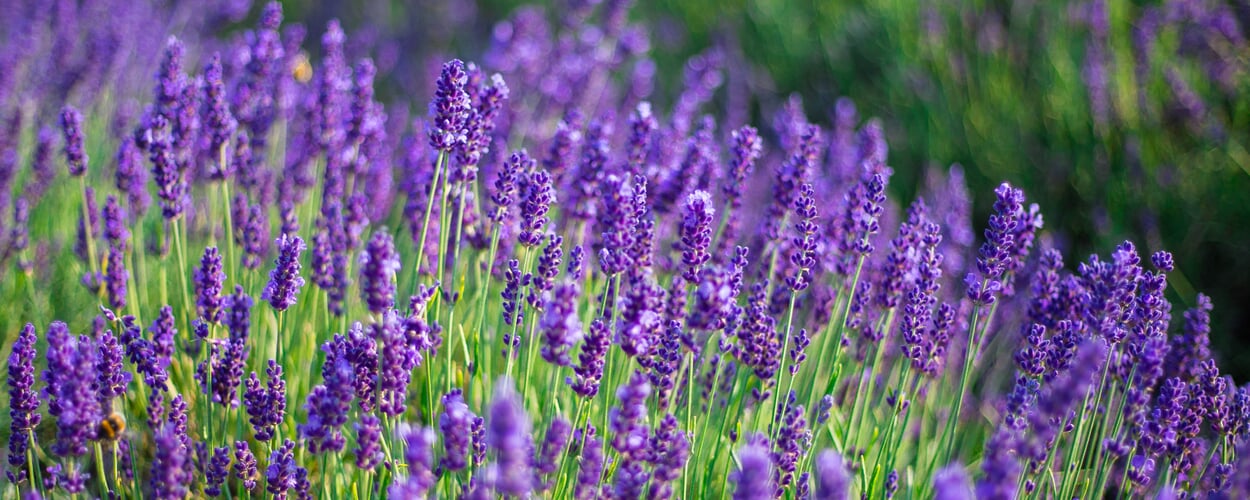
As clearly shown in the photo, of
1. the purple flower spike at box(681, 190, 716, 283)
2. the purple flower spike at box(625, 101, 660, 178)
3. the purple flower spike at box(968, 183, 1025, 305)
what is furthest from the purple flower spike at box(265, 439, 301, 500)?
the purple flower spike at box(968, 183, 1025, 305)

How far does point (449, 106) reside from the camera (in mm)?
2119

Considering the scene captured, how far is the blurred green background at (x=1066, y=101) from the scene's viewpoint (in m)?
4.22

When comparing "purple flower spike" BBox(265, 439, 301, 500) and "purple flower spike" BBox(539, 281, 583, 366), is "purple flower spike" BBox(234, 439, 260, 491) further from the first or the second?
"purple flower spike" BBox(539, 281, 583, 366)

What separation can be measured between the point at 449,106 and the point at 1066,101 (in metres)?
3.83

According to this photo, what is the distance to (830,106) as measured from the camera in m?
5.98

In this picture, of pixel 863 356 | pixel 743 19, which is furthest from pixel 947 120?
pixel 863 356

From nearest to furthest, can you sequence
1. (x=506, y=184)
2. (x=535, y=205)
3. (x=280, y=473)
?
(x=280, y=473)
(x=535, y=205)
(x=506, y=184)

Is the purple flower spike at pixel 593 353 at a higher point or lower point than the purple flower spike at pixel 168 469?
higher

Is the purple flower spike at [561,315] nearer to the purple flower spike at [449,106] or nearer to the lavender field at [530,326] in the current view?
the lavender field at [530,326]

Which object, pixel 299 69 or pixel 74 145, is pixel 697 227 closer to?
pixel 74 145

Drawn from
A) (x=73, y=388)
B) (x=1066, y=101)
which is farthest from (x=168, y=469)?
(x=1066, y=101)

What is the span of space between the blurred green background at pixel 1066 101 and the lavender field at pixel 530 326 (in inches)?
15.0

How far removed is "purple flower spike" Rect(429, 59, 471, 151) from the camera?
6.91 ft

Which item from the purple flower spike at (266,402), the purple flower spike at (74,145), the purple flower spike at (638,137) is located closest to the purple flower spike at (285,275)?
the purple flower spike at (266,402)
